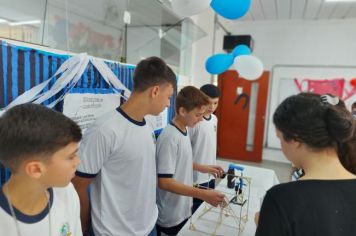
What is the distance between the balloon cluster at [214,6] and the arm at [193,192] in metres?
1.44

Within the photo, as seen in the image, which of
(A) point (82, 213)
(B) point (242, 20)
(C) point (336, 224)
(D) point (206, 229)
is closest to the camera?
(C) point (336, 224)

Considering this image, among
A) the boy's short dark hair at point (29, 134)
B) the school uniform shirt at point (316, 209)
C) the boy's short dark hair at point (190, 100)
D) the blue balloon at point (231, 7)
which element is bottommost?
the school uniform shirt at point (316, 209)

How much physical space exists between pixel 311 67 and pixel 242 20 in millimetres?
1707

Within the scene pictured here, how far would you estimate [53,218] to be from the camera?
784 mm

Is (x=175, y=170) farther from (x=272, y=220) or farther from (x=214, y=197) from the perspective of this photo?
(x=272, y=220)

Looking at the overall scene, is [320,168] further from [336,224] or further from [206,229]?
[206,229]

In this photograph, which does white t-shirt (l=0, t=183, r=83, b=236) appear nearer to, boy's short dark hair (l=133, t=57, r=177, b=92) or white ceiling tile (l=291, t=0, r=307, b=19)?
boy's short dark hair (l=133, t=57, r=177, b=92)

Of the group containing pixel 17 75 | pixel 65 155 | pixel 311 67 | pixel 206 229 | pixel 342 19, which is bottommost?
pixel 206 229

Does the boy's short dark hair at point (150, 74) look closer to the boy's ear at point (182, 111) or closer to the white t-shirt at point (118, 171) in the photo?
the white t-shirt at point (118, 171)

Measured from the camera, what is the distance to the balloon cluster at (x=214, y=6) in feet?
6.85

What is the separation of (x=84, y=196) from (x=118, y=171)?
19 cm

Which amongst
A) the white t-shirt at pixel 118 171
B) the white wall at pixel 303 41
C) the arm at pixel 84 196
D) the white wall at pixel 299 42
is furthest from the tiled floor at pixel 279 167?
the arm at pixel 84 196

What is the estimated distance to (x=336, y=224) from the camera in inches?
26.7

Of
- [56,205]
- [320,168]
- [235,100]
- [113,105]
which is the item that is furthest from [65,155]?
[235,100]
